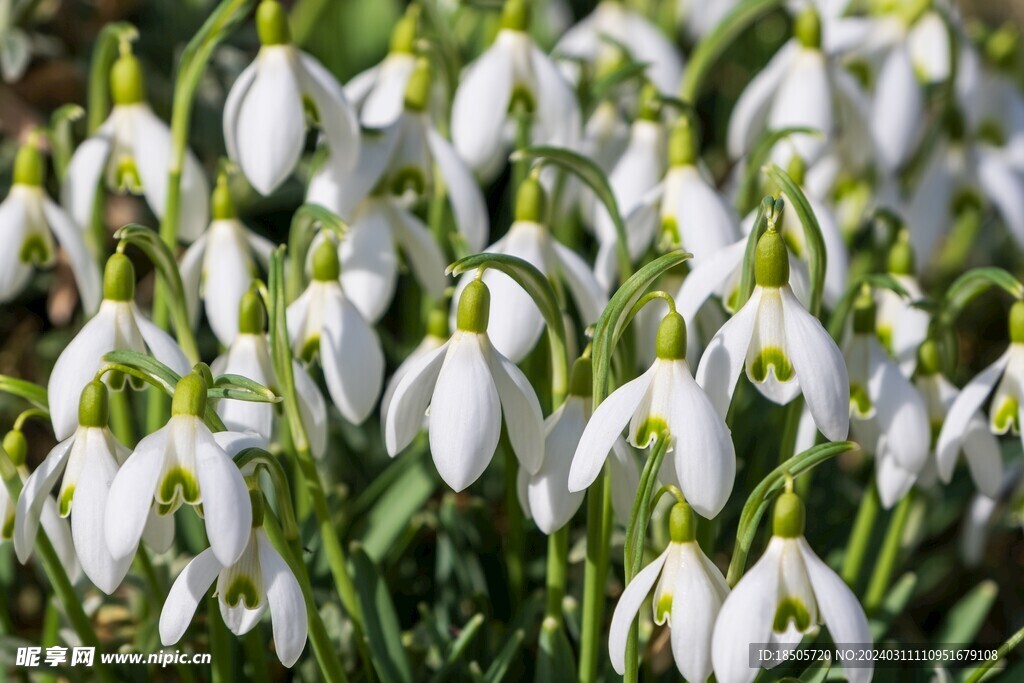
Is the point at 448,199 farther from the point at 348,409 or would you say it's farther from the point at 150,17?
the point at 150,17

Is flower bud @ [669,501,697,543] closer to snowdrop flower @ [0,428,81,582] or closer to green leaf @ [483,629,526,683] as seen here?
green leaf @ [483,629,526,683]

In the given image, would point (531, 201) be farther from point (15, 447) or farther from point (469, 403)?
point (15, 447)

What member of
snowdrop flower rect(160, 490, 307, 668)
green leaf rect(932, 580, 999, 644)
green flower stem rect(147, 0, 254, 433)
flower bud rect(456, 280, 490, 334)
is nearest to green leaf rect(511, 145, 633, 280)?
flower bud rect(456, 280, 490, 334)

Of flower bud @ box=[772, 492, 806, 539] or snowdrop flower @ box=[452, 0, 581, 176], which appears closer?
flower bud @ box=[772, 492, 806, 539]

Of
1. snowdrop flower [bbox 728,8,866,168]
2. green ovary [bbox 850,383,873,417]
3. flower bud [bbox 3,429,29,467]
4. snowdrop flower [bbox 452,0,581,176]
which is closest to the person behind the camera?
flower bud [bbox 3,429,29,467]

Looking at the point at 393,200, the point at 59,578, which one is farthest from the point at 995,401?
the point at 59,578

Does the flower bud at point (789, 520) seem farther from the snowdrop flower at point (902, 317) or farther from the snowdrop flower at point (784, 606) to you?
the snowdrop flower at point (902, 317)
